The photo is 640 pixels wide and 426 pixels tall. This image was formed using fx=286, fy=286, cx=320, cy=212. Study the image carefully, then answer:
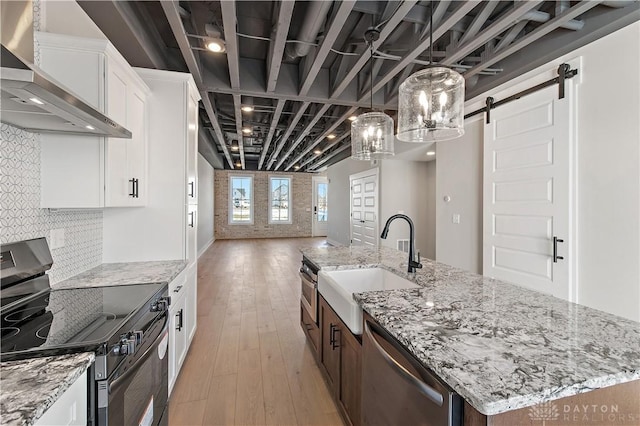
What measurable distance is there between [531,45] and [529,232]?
1936mm

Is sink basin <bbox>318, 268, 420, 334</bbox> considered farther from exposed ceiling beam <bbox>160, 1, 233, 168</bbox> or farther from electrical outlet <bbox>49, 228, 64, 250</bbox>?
exposed ceiling beam <bbox>160, 1, 233, 168</bbox>

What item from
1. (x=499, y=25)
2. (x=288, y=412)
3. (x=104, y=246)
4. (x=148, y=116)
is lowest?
(x=288, y=412)

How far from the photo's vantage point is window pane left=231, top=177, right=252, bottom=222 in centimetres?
1097

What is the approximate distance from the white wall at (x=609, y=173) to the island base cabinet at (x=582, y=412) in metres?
2.01

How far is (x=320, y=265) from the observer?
83.8 inches

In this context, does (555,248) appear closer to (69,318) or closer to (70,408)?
(70,408)

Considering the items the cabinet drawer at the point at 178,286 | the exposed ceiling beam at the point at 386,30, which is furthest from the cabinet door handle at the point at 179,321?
the exposed ceiling beam at the point at 386,30

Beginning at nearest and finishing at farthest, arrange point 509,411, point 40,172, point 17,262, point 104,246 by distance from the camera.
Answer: point 509,411, point 17,262, point 40,172, point 104,246

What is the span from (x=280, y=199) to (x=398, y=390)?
35.1 ft

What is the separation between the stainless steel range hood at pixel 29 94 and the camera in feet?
3.01

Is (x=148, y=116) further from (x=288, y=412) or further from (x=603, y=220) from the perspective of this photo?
(x=603, y=220)

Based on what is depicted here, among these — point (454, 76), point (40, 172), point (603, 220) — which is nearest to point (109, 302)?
point (40, 172)

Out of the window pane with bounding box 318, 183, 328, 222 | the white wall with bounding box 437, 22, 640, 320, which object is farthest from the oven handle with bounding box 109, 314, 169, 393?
the window pane with bounding box 318, 183, 328, 222

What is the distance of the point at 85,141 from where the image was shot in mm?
1680
